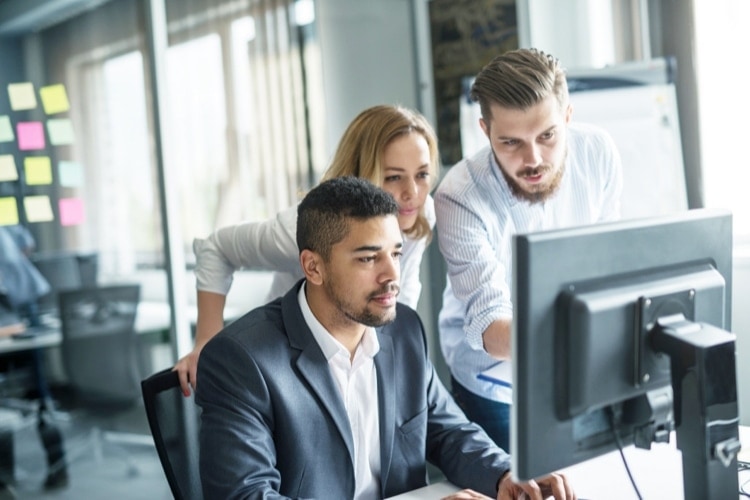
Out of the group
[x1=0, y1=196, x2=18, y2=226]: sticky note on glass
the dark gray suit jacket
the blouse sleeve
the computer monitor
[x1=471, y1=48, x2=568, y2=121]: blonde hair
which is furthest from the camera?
[x1=0, y1=196, x2=18, y2=226]: sticky note on glass

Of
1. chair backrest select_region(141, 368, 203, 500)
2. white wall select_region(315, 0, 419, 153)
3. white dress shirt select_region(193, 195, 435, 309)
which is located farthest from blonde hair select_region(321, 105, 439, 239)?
→ white wall select_region(315, 0, 419, 153)

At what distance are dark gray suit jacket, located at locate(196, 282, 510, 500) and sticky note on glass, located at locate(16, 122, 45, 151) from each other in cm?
191

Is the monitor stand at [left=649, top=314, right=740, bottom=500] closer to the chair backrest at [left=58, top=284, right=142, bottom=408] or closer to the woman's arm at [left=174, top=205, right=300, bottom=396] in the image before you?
the woman's arm at [left=174, top=205, right=300, bottom=396]

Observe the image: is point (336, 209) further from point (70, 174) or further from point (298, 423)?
point (70, 174)

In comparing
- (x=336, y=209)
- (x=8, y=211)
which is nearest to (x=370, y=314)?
(x=336, y=209)

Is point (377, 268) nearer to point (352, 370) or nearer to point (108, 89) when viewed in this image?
point (352, 370)

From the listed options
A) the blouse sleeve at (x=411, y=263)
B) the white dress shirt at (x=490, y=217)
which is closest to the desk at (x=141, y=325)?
the blouse sleeve at (x=411, y=263)

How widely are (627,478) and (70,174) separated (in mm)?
2485

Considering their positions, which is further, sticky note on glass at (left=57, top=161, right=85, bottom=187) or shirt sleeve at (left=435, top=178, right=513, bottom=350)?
sticky note on glass at (left=57, top=161, right=85, bottom=187)

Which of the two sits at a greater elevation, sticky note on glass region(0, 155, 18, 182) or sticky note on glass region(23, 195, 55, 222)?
sticky note on glass region(0, 155, 18, 182)

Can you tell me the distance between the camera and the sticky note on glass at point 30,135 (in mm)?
3129

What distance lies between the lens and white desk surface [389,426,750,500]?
4.81ft

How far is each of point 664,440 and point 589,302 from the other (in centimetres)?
27

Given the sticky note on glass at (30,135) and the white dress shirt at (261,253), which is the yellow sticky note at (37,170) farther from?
the white dress shirt at (261,253)
